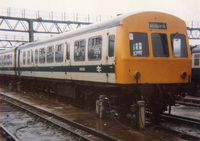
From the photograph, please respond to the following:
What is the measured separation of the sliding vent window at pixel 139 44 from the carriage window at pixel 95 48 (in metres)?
1.47

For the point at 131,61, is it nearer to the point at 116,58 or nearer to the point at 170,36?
the point at 116,58

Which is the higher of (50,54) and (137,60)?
(50,54)

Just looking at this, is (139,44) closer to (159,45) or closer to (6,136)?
(159,45)

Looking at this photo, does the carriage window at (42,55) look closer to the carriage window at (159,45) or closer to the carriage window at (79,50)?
the carriage window at (79,50)

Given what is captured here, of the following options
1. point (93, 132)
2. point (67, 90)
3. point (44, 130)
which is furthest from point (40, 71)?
point (93, 132)

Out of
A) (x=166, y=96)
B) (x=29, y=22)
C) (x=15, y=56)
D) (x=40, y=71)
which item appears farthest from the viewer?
(x=29, y=22)

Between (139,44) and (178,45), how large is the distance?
1.57 meters

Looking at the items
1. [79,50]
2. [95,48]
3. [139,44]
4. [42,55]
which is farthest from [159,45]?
[42,55]

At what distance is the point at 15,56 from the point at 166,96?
16.0m

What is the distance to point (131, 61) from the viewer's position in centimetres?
878

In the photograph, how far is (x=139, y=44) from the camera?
9070 millimetres

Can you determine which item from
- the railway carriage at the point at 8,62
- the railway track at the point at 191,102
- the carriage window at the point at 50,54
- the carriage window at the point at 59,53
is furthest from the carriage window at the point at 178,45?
the railway carriage at the point at 8,62

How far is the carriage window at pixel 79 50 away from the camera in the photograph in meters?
11.4

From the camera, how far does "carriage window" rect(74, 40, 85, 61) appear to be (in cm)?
1145
